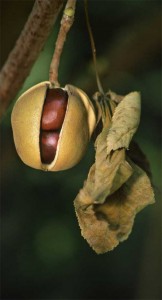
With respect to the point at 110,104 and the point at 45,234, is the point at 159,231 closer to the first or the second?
the point at 45,234

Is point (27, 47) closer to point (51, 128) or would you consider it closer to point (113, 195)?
point (51, 128)

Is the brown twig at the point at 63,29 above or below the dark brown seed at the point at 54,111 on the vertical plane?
above

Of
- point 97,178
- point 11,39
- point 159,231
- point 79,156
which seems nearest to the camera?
point 97,178

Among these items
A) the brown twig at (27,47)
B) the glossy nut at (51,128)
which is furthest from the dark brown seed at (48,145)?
the brown twig at (27,47)

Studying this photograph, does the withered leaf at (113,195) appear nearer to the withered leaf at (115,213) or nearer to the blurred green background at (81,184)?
the withered leaf at (115,213)

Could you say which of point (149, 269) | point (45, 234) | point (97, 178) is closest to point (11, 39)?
point (45, 234)

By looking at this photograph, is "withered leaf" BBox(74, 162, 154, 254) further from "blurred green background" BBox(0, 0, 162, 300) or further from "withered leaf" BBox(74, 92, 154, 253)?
"blurred green background" BBox(0, 0, 162, 300)
